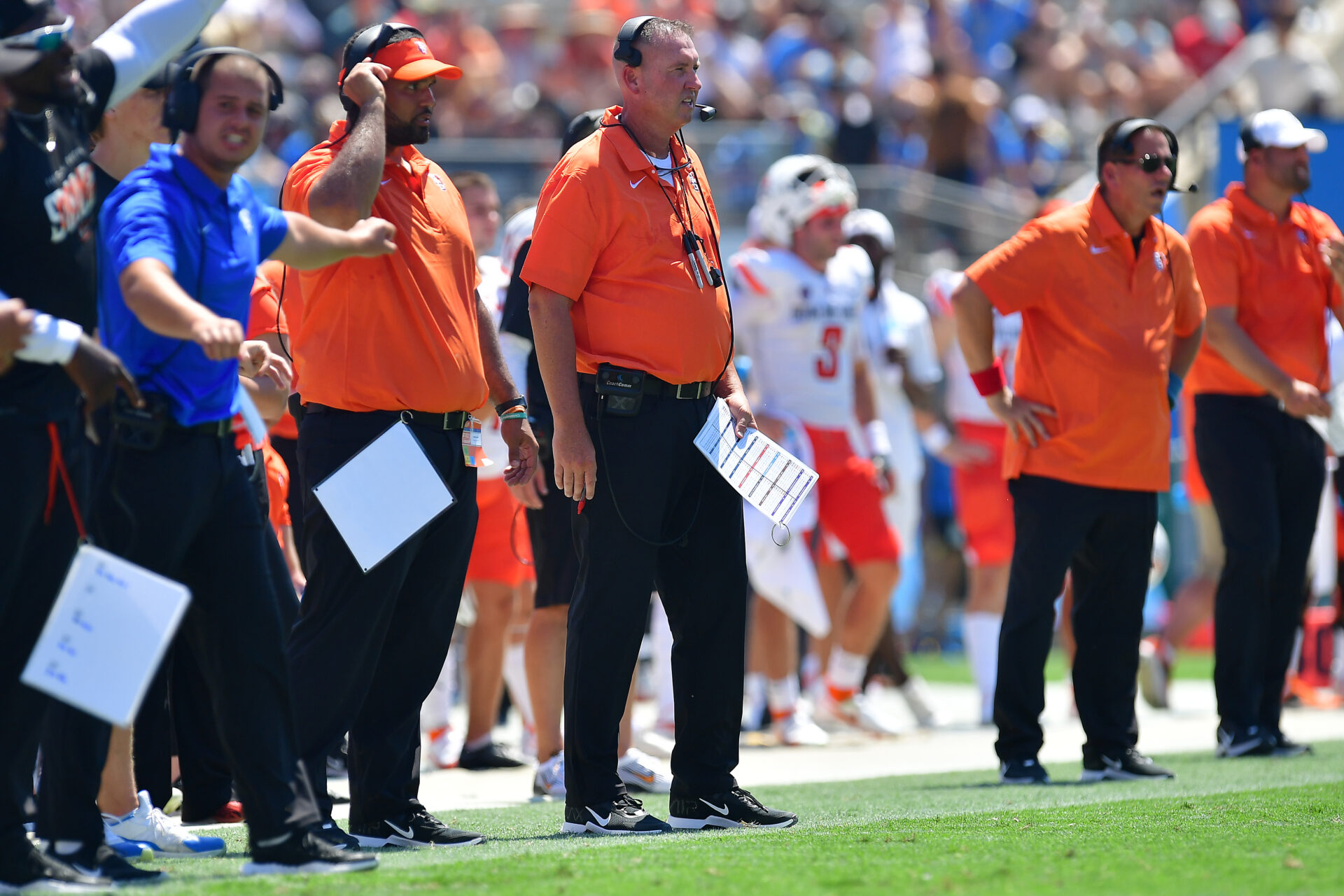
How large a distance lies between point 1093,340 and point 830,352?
8.49 ft

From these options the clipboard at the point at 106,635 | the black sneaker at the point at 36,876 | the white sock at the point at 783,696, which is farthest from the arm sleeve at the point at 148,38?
the white sock at the point at 783,696

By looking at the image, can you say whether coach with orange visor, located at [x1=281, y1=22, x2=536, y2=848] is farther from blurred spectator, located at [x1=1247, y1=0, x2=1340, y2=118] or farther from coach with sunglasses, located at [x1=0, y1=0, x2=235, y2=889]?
blurred spectator, located at [x1=1247, y1=0, x2=1340, y2=118]

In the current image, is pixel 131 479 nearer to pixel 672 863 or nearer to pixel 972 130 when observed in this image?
pixel 672 863

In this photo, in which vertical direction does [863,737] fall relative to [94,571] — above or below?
below

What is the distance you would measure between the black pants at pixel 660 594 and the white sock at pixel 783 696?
3.36m

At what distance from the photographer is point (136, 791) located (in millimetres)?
5598

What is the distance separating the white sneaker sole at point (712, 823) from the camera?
5.61m

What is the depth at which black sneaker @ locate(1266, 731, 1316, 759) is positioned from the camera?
7.68 m

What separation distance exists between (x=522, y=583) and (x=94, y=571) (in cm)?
452

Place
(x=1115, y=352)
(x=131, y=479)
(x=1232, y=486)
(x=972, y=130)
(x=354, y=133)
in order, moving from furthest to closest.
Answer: (x=972, y=130) → (x=1232, y=486) → (x=1115, y=352) → (x=354, y=133) → (x=131, y=479)

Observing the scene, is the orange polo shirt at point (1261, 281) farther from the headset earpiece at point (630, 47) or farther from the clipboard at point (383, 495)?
the clipboard at point (383, 495)

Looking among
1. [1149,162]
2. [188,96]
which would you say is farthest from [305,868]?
[1149,162]

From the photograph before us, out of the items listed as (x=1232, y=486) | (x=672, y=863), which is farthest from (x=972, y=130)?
(x=672, y=863)

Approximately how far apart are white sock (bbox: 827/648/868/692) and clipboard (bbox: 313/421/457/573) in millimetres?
4650
